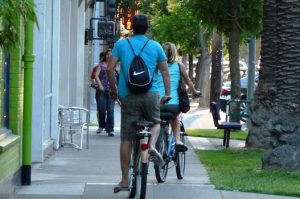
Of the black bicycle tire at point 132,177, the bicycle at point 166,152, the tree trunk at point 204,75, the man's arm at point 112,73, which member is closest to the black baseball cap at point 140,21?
the man's arm at point 112,73

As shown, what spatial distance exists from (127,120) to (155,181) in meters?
1.83

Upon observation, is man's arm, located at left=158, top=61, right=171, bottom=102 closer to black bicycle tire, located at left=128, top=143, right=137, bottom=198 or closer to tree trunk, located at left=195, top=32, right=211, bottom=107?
black bicycle tire, located at left=128, top=143, right=137, bottom=198

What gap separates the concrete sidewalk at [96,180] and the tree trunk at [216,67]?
→ 1875 centimetres

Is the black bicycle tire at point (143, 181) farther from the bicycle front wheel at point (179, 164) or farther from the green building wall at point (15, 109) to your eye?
the bicycle front wheel at point (179, 164)

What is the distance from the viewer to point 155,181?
10219 mm

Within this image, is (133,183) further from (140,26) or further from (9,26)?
(9,26)

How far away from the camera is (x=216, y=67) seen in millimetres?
35000

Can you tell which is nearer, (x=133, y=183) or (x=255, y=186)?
(x=133, y=183)

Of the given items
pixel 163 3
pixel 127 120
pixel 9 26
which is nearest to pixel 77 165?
pixel 127 120

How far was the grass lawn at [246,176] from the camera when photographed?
31.8 feet

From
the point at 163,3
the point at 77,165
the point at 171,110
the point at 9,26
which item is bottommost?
the point at 77,165

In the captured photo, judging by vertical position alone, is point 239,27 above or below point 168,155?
above

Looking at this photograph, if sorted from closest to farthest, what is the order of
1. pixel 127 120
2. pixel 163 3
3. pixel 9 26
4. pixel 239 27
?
pixel 9 26 → pixel 127 120 → pixel 239 27 → pixel 163 3

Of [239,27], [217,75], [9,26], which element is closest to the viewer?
[9,26]
